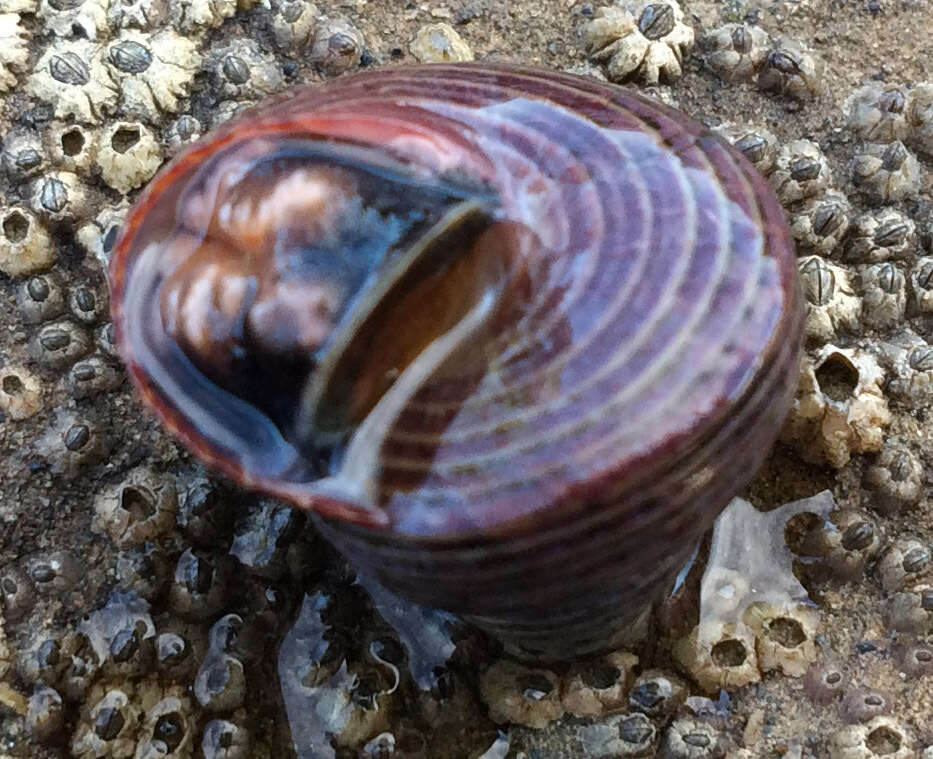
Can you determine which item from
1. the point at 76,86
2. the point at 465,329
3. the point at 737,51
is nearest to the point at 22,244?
the point at 76,86

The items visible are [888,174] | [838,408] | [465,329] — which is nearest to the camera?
[465,329]

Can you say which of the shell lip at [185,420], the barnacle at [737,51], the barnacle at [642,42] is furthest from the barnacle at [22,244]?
the barnacle at [737,51]

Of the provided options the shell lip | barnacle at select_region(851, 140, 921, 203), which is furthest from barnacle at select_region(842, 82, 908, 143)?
the shell lip

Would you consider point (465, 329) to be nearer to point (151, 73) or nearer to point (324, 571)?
point (324, 571)

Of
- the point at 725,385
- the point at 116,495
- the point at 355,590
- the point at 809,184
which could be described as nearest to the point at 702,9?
the point at 809,184

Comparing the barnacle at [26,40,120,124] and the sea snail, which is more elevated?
the sea snail

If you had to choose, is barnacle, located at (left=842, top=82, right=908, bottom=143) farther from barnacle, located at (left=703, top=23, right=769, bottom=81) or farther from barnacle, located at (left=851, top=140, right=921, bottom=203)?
barnacle, located at (left=703, top=23, right=769, bottom=81)
